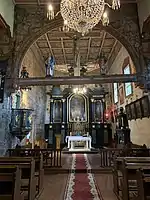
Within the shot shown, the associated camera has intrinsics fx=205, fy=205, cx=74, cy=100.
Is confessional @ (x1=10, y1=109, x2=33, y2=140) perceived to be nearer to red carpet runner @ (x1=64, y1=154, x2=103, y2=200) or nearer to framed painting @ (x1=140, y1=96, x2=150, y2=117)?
red carpet runner @ (x1=64, y1=154, x2=103, y2=200)

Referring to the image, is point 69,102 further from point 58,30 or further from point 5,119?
point 5,119

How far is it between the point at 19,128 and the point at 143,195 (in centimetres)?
587

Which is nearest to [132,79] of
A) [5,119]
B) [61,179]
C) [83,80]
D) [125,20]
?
[83,80]

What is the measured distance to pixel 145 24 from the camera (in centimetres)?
767

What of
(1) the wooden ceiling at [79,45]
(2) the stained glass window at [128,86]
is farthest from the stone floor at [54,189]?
(1) the wooden ceiling at [79,45]

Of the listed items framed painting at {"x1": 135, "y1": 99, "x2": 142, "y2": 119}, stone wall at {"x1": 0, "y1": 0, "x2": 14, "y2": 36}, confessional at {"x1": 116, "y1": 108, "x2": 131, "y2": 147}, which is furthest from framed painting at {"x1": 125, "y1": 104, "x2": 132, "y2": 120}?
stone wall at {"x1": 0, "y1": 0, "x2": 14, "y2": 36}

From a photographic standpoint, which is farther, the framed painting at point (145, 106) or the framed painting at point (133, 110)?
the framed painting at point (133, 110)

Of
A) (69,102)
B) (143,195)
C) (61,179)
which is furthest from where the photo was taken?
(69,102)

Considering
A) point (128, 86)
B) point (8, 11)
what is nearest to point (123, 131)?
point (128, 86)

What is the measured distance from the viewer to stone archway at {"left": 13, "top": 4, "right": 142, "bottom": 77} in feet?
27.2

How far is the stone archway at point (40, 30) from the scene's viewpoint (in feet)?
27.2

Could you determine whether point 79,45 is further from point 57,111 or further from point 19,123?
point 19,123

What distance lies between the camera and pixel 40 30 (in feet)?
28.2

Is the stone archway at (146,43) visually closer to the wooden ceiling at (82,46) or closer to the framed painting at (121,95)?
the wooden ceiling at (82,46)
